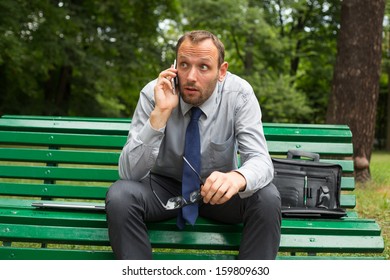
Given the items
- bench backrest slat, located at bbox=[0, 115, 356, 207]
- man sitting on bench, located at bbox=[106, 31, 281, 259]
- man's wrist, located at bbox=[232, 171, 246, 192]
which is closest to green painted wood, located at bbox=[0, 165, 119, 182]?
bench backrest slat, located at bbox=[0, 115, 356, 207]

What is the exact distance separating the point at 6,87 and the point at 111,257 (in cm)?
1827

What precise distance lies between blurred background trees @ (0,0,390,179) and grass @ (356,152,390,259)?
7.47 metres

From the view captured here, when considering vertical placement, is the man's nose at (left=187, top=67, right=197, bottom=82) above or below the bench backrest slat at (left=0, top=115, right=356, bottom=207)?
above

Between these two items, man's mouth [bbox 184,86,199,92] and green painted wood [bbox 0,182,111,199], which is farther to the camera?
green painted wood [bbox 0,182,111,199]

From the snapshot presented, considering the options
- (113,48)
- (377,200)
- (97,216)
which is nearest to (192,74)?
(97,216)

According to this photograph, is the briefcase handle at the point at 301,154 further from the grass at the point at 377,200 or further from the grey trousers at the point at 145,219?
the grass at the point at 377,200

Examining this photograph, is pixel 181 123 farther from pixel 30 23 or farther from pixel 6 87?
pixel 6 87

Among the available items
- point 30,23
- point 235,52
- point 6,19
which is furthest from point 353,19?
point 235,52

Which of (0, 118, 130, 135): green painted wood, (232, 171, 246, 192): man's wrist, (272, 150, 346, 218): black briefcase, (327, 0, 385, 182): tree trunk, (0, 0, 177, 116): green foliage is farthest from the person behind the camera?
(0, 0, 177, 116): green foliage

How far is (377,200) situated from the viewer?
6.78 m

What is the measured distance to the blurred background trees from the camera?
53.7 ft

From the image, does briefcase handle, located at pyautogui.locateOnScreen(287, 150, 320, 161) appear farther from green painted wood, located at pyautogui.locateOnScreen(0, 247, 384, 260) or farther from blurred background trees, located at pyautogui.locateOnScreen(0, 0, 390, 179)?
blurred background trees, located at pyautogui.locateOnScreen(0, 0, 390, 179)

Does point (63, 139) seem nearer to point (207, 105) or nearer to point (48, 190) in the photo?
point (48, 190)

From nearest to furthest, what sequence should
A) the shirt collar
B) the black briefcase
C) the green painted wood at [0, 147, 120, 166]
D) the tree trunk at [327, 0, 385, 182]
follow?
the shirt collar < the black briefcase < the green painted wood at [0, 147, 120, 166] < the tree trunk at [327, 0, 385, 182]
